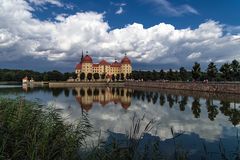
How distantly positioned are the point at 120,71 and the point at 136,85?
4439 cm

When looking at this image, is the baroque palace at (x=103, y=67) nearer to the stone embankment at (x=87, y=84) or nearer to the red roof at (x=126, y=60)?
the red roof at (x=126, y=60)

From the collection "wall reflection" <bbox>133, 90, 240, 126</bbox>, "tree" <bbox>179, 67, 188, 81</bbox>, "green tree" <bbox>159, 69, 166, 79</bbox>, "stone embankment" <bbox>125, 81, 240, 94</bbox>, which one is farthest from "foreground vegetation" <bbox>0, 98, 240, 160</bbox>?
"green tree" <bbox>159, 69, 166, 79</bbox>

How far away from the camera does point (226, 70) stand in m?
56.5

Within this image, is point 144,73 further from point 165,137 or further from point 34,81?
point 165,137

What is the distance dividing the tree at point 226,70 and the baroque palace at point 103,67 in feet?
252

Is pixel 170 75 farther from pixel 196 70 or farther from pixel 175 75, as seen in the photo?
pixel 196 70

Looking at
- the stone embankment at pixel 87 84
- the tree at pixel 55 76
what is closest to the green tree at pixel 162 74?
the stone embankment at pixel 87 84

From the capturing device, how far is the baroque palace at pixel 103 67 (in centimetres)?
13438

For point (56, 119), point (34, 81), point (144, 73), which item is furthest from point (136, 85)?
point (56, 119)

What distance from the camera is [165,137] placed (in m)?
14.2

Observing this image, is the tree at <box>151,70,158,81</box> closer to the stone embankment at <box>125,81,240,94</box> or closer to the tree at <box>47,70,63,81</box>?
the stone embankment at <box>125,81,240,94</box>

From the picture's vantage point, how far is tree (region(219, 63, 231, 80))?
2195 inches

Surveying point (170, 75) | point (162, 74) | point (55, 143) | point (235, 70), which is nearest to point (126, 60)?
point (162, 74)

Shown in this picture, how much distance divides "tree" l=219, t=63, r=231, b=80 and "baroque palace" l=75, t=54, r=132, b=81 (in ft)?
252
